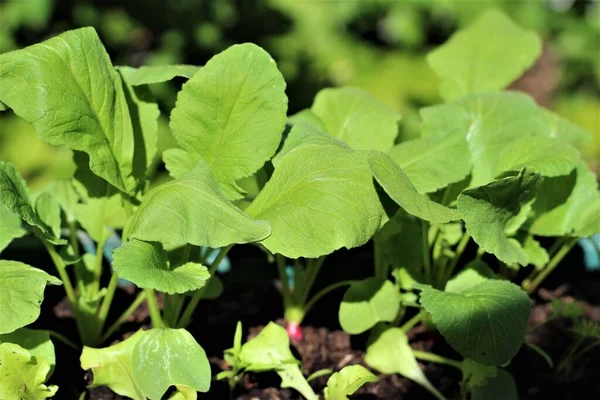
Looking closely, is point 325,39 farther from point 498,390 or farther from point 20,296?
point 20,296

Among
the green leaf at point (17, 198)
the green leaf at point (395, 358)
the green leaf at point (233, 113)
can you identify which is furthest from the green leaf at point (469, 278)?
the green leaf at point (17, 198)

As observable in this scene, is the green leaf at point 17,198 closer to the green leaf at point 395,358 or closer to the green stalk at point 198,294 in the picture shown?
the green stalk at point 198,294

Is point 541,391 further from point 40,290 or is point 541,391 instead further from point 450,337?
point 40,290

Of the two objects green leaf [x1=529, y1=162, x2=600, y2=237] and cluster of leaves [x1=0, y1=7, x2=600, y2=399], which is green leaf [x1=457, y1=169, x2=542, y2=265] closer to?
cluster of leaves [x1=0, y1=7, x2=600, y2=399]

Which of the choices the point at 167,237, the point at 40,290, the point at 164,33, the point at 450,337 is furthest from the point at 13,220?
the point at 164,33

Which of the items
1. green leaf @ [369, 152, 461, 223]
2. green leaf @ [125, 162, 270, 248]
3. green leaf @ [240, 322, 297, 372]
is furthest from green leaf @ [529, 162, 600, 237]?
green leaf @ [125, 162, 270, 248]
